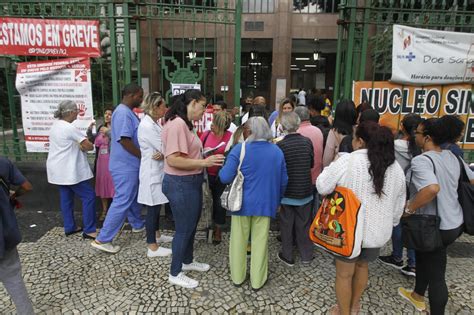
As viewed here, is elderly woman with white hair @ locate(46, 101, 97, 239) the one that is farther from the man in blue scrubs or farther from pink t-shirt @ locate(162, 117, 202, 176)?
pink t-shirt @ locate(162, 117, 202, 176)

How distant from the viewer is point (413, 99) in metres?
4.66

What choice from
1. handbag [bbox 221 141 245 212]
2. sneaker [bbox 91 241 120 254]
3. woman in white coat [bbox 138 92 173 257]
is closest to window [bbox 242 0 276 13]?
woman in white coat [bbox 138 92 173 257]

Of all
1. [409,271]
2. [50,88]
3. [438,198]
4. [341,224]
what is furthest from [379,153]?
[50,88]

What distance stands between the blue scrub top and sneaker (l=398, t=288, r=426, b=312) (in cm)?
291

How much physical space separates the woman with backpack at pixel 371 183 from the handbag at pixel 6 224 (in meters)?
2.16

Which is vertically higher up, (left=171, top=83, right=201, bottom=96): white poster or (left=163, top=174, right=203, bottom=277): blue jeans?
(left=171, top=83, right=201, bottom=96): white poster

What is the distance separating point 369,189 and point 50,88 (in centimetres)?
453

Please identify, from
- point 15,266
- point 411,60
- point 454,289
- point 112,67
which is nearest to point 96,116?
point 112,67

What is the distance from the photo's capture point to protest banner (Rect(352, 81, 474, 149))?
4629mm

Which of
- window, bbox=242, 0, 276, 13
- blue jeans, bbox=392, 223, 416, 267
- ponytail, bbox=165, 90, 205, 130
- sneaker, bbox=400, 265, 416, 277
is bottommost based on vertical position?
sneaker, bbox=400, 265, 416, 277

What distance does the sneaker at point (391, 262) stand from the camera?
340cm

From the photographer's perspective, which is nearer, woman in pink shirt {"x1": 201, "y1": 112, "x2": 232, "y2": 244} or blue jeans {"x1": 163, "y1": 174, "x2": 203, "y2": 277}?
blue jeans {"x1": 163, "y1": 174, "x2": 203, "y2": 277}

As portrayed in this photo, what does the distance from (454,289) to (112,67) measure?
483 centimetres

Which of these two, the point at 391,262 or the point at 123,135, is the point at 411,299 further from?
the point at 123,135
